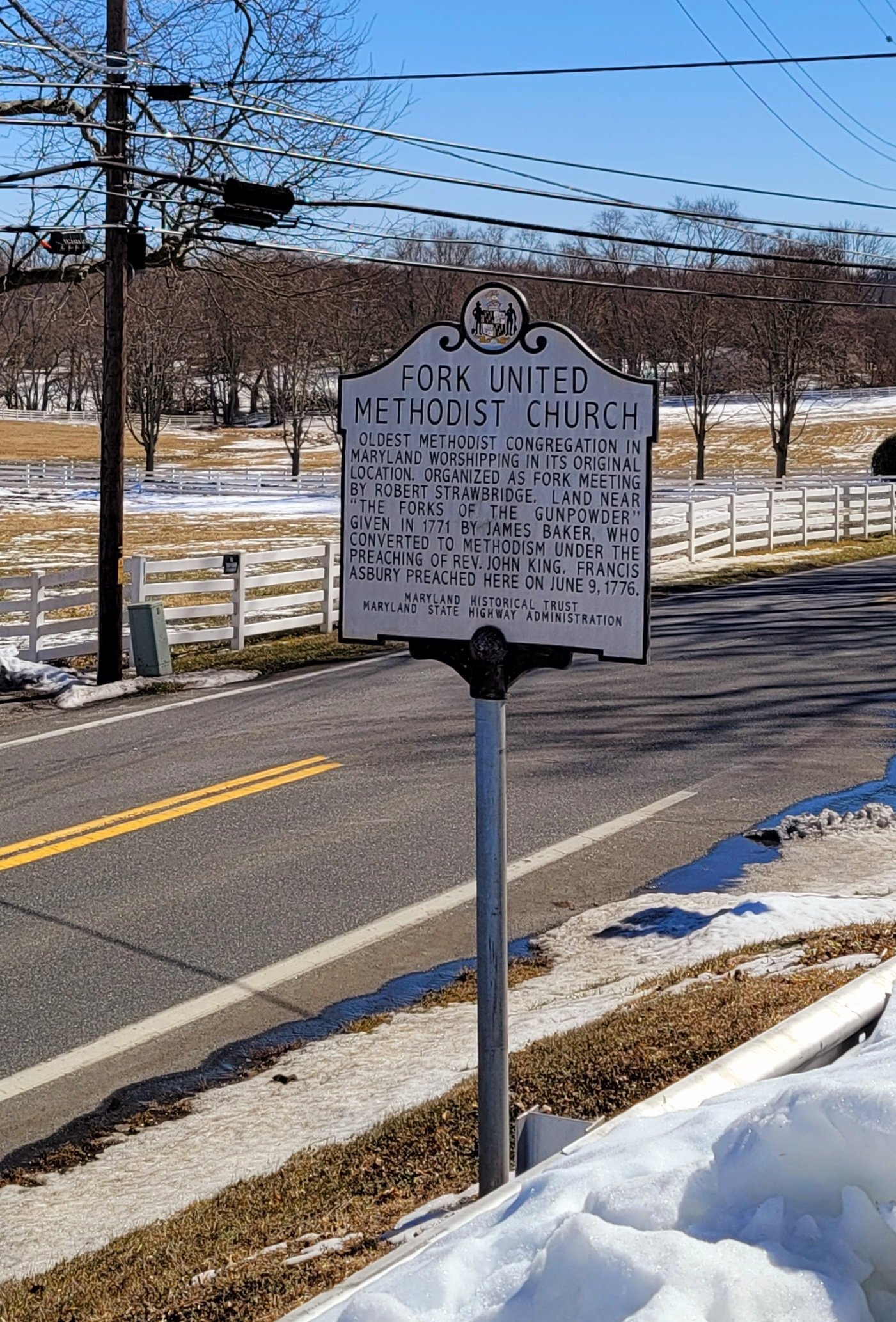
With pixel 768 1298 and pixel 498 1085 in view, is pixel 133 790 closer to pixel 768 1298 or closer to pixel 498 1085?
pixel 498 1085

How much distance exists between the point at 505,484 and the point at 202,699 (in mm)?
11150

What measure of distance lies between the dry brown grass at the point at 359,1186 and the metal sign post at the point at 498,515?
0.58m

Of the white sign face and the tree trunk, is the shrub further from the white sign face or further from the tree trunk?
the white sign face

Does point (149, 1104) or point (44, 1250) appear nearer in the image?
point (44, 1250)

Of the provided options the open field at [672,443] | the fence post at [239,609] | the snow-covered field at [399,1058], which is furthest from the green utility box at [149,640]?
the open field at [672,443]

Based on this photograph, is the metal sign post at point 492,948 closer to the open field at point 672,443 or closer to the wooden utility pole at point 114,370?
the wooden utility pole at point 114,370

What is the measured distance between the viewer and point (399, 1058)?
6.11m

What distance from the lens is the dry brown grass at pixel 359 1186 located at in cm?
379

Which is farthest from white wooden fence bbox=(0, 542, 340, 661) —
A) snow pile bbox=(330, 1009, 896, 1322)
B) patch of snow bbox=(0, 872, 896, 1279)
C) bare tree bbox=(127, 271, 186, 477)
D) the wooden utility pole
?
snow pile bbox=(330, 1009, 896, 1322)

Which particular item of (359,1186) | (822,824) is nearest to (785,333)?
(822,824)

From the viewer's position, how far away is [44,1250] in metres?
4.65

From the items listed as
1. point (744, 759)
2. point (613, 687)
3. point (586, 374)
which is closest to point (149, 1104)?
point (586, 374)

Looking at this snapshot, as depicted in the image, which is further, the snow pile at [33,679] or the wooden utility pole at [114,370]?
the wooden utility pole at [114,370]

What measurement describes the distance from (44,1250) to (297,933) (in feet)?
10.9
